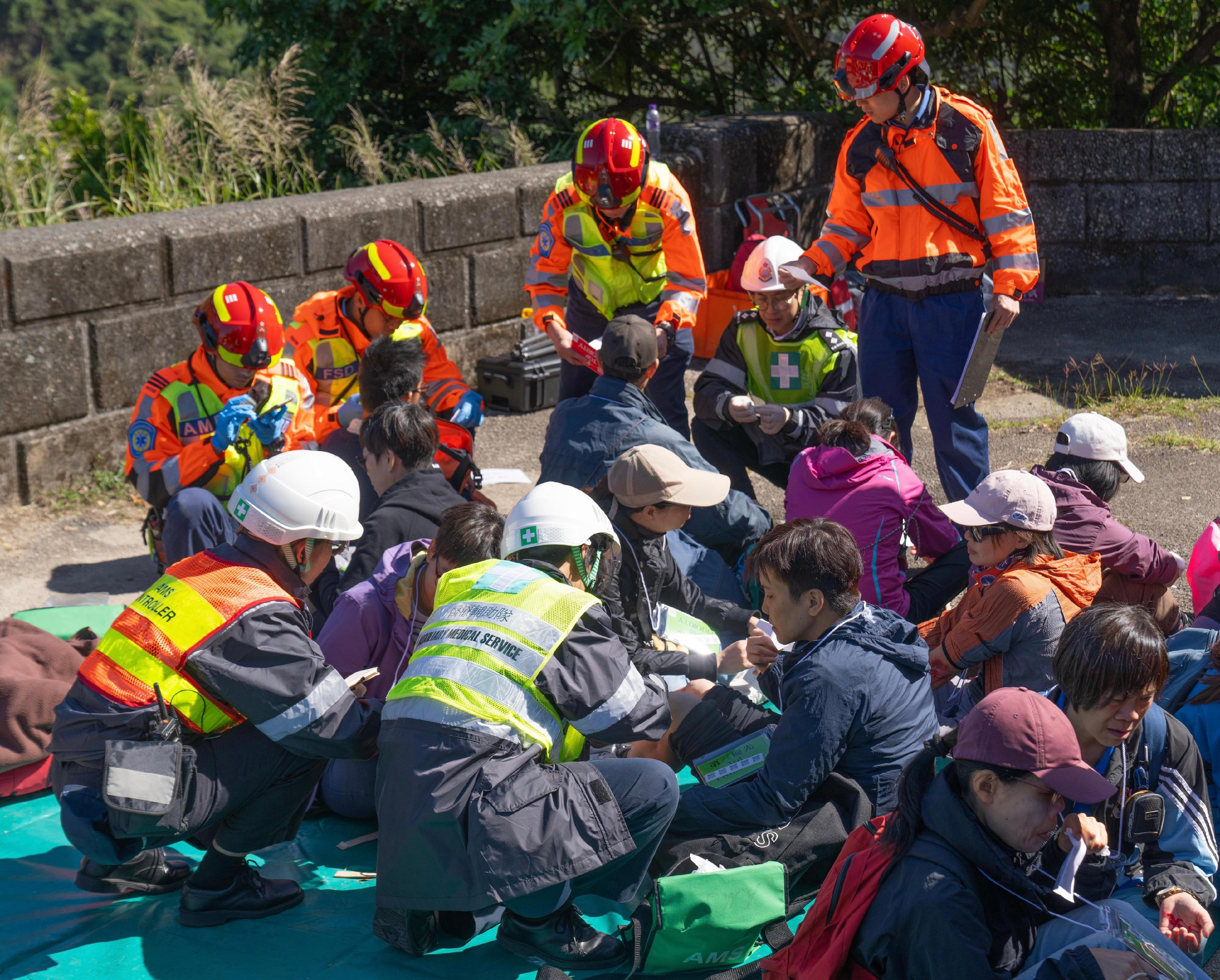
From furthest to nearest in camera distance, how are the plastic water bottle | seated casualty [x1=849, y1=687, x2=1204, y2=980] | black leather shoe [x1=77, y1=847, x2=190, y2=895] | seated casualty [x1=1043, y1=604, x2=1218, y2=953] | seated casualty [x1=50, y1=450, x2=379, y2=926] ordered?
the plastic water bottle < black leather shoe [x1=77, y1=847, x2=190, y2=895] < seated casualty [x1=50, y1=450, x2=379, y2=926] < seated casualty [x1=1043, y1=604, x2=1218, y2=953] < seated casualty [x1=849, y1=687, x2=1204, y2=980]

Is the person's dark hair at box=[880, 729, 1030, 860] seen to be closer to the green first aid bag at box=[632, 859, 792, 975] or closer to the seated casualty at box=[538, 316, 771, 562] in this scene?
the green first aid bag at box=[632, 859, 792, 975]

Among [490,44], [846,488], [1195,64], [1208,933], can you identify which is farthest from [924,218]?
[1195,64]

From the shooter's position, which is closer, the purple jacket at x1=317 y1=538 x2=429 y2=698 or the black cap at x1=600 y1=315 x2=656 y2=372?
the purple jacket at x1=317 y1=538 x2=429 y2=698

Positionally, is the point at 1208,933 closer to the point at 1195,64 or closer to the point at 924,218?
the point at 924,218

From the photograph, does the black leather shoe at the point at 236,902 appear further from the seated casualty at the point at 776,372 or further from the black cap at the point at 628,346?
the seated casualty at the point at 776,372

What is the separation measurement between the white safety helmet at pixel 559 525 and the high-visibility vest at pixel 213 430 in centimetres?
218

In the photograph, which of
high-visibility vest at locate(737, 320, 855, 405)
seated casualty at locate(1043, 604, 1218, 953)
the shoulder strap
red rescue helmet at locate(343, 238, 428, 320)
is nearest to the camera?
seated casualty at locate(1043, 604, 1218, 953)

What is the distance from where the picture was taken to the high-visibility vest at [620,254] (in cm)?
625

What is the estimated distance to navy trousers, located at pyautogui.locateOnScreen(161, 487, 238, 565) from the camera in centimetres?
499

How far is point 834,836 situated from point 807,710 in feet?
1.27

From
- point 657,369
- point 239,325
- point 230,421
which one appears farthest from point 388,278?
point 657,369

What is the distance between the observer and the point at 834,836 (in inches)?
130

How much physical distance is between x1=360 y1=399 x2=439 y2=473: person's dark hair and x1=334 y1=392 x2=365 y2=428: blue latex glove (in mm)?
839

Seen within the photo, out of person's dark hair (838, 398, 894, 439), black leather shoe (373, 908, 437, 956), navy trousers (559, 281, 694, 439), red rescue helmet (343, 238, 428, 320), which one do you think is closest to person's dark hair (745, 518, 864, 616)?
black leather shoe (373, 908, 437, 956)
